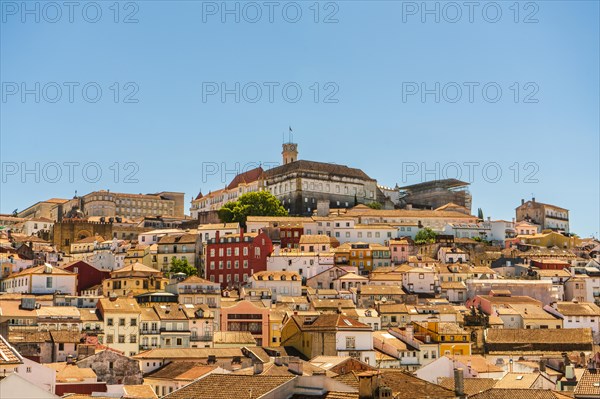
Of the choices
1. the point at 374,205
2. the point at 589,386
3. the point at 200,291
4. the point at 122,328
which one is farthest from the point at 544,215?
the point at 589,386

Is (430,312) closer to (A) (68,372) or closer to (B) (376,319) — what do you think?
(B) (376,319)

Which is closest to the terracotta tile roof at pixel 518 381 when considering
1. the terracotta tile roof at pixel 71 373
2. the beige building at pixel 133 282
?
the terracotta tile roof at pixel 71 373

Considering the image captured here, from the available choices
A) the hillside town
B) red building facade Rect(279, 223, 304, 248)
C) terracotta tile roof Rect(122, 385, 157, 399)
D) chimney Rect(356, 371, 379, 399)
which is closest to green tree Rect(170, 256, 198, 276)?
the hillside town

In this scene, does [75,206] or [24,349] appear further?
[75,206]

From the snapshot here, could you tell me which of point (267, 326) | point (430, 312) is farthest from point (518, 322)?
point (267, 326)

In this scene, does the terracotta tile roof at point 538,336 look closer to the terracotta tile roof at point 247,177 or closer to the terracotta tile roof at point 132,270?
the terracotta tile roof at point 132,270

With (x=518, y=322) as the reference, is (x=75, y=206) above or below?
above

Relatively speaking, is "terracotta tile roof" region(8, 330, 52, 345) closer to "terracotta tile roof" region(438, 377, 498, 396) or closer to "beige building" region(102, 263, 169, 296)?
"beige building" region(102, 263, 169, 296)
